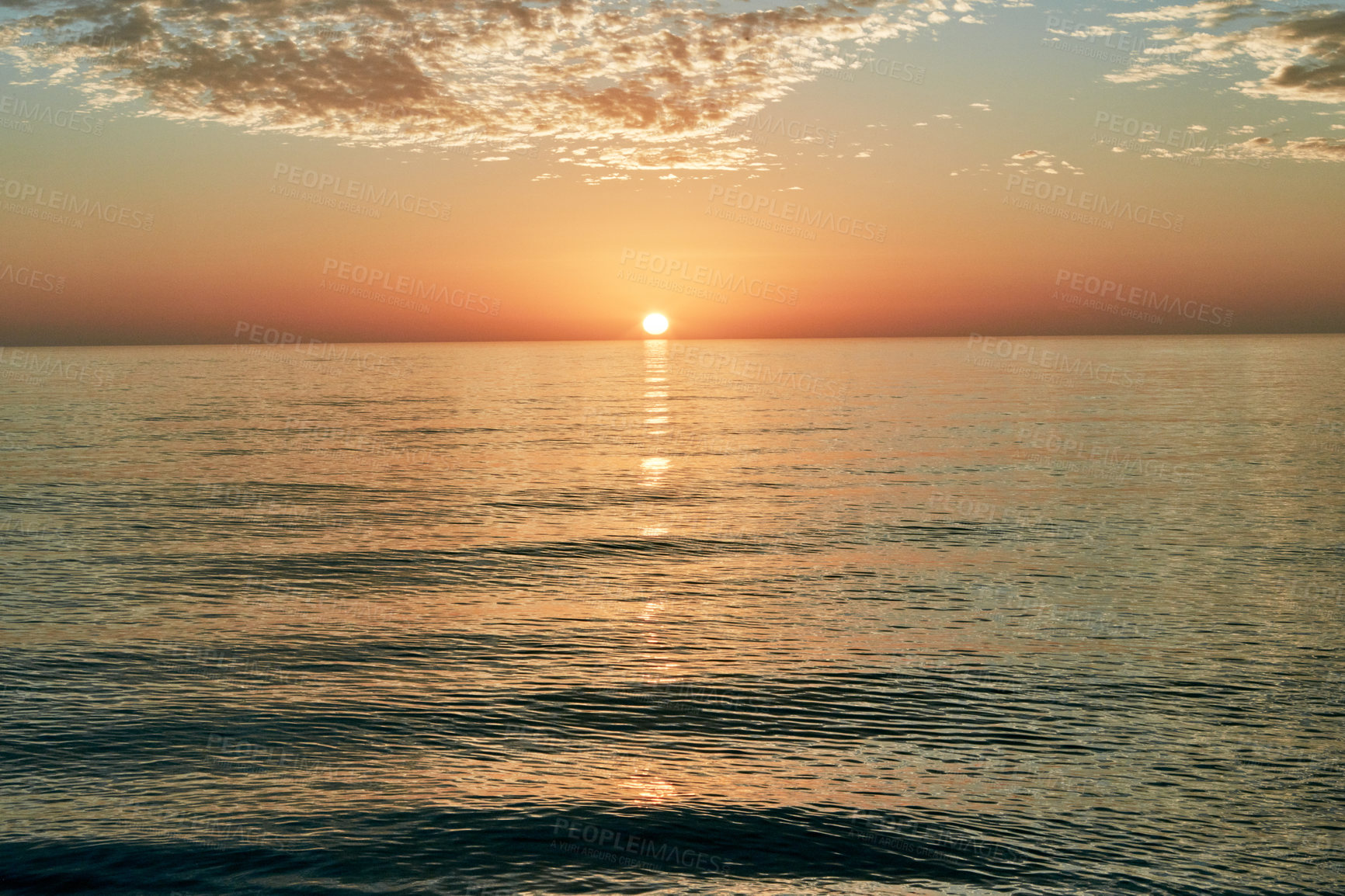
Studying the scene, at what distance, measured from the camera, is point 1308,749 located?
13.8 meters

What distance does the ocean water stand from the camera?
36.0 ft

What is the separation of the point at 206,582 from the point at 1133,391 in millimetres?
95614
